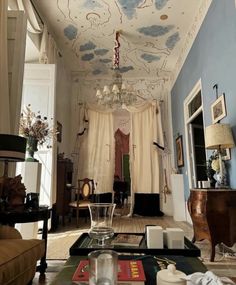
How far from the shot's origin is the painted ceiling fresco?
4.48m

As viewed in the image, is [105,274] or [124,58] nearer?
[105,274]

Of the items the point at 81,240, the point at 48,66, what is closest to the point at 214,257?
the point at 81,240

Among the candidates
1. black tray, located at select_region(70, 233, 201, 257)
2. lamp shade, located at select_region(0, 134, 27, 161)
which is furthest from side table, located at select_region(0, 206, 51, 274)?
black tray, located at select_region(70, 233, 201, 257)

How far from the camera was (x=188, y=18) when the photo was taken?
482 centimetres

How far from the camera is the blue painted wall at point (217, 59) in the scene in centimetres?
318

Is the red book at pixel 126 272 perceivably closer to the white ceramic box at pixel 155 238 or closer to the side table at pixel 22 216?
the white ceramic box at pixel 155 238

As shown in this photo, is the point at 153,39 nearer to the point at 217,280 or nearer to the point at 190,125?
the point at 190,125

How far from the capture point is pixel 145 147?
681cm

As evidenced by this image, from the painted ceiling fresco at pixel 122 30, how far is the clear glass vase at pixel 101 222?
4087 millimetres

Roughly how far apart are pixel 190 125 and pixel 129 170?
7.56ft

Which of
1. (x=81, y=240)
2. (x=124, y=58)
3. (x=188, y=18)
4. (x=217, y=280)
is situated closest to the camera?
(x=217, y=280)

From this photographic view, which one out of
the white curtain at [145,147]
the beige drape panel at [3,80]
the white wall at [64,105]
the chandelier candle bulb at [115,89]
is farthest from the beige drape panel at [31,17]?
the white curtain at [145,147]

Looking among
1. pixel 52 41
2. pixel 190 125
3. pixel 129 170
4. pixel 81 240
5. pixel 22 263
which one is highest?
pixel 52 41

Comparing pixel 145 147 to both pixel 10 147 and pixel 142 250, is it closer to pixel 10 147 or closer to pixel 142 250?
pixel 10 147
